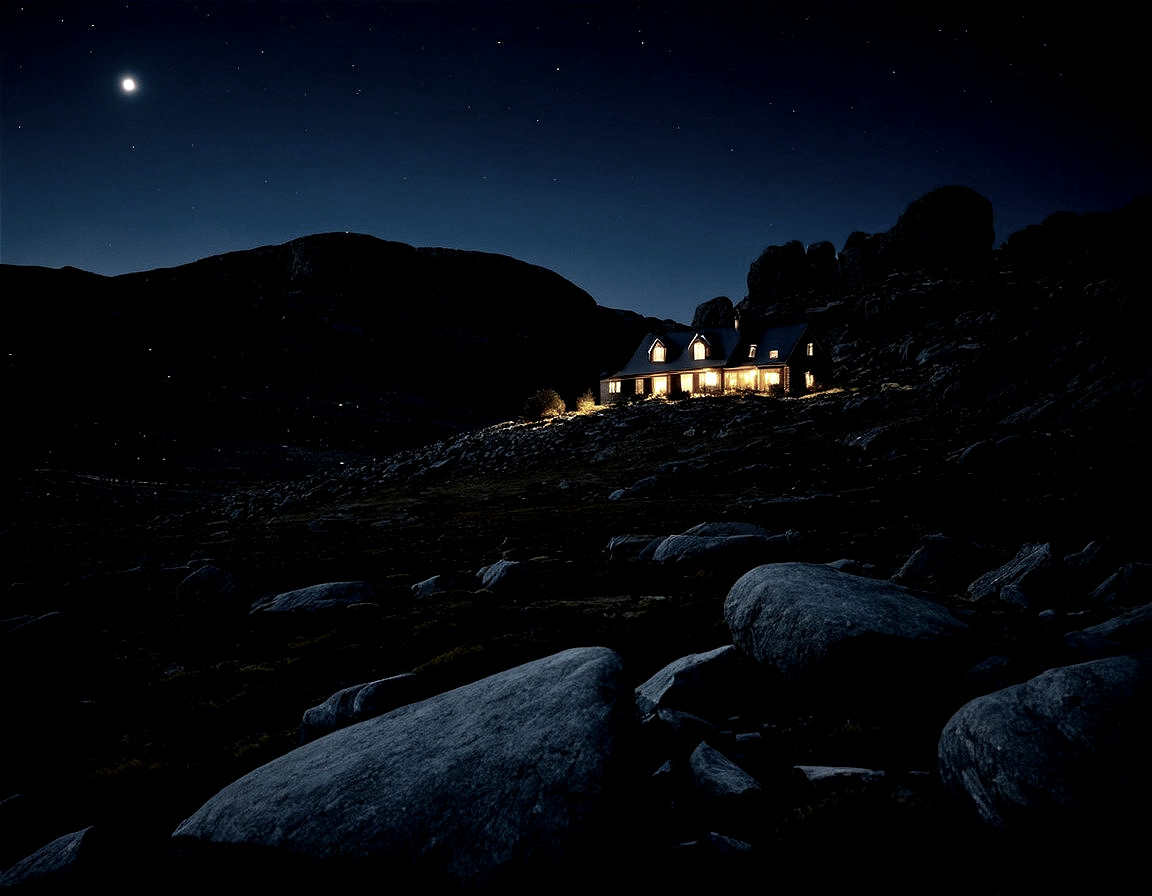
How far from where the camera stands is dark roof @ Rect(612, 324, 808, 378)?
50906mm

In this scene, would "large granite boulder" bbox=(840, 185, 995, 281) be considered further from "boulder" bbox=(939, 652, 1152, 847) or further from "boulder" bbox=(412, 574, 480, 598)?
"boulder" bbox=(939, 652, 1152, 847)

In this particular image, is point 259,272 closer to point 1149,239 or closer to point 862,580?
point 862,580

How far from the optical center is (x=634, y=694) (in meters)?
5.13

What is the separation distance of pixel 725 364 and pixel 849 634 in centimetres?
5023

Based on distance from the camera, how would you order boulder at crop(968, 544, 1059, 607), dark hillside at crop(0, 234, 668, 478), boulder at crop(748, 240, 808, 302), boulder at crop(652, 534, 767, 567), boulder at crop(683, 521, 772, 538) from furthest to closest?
boulder at crop(748, 240, 808, 302)
dark hillside at crop(0, 234, 668, 478)
boulder at crop(683, 521, 772, 538)
boulder at crop(652, 534, 767, 567)
boulder at crop(968, 544, 1059, 607)

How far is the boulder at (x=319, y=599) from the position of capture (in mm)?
9719

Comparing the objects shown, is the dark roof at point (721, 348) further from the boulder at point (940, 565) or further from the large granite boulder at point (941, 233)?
the large granite boulder at point (941, 233)

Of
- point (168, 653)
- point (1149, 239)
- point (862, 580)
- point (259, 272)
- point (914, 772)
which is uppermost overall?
point (259, 272)

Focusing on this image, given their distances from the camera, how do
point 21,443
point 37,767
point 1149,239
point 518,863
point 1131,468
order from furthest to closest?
1. point 1149,239
2. point 21,443
3. point 1131,468
4. point 37,767
5. point 518,863

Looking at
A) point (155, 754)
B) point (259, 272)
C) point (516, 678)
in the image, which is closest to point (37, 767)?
point (155, 754)

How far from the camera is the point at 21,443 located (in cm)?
4806

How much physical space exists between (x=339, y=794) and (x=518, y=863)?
142cm

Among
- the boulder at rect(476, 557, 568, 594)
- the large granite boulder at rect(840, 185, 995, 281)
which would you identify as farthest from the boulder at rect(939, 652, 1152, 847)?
the large granite boulder at rect(840, 185, 995, 281)

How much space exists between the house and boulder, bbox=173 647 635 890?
47365mm
